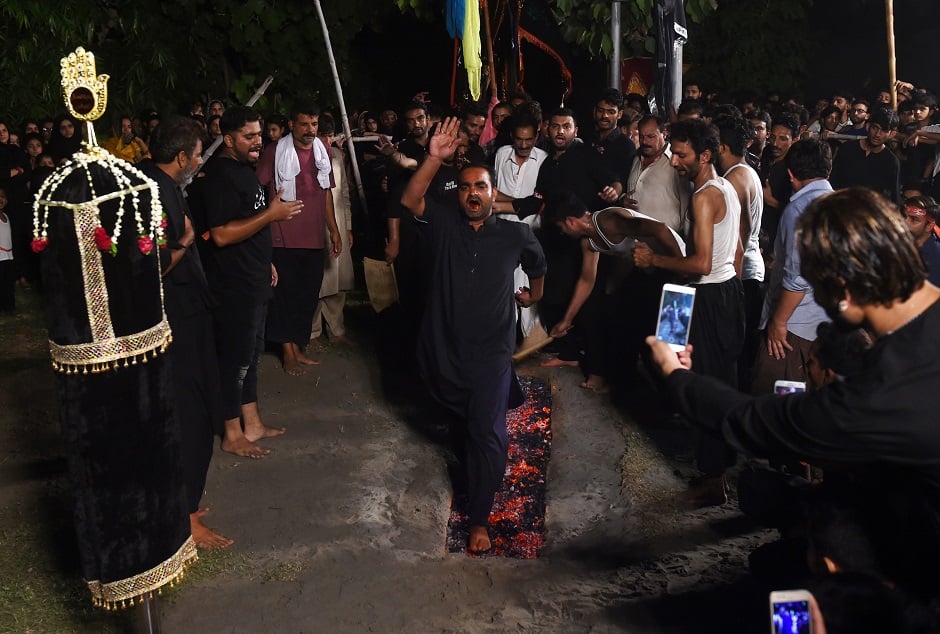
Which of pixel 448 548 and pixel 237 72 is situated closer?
pixel 448 548

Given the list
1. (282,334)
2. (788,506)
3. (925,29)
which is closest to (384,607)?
(788,506)

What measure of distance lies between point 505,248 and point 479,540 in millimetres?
1509

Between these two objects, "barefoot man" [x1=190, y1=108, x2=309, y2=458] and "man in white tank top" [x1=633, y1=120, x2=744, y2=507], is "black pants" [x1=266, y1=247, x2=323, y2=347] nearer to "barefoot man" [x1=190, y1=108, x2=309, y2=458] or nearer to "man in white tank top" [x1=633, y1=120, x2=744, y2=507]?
"barefoot man" [x1=190, y1=108, x2=309, y2=458]

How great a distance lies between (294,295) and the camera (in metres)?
7.39

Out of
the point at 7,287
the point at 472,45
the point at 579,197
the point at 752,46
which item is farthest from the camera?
the point at 752,46

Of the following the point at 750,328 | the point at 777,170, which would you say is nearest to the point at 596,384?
the point at 750,328

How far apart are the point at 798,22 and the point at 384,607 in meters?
15.8

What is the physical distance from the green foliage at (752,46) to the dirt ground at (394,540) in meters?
11.9

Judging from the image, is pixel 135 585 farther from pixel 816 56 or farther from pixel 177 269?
pixel 816 56

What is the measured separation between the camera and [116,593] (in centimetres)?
344

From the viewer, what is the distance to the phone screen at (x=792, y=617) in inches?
97.7

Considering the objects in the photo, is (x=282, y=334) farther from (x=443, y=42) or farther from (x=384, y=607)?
(x=443, y=42)

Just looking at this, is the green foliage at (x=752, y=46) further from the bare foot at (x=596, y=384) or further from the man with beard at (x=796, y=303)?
Answer: the man with beard at (x=796, y=303)

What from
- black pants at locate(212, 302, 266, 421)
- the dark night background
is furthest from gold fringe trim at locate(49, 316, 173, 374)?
the dark night background
